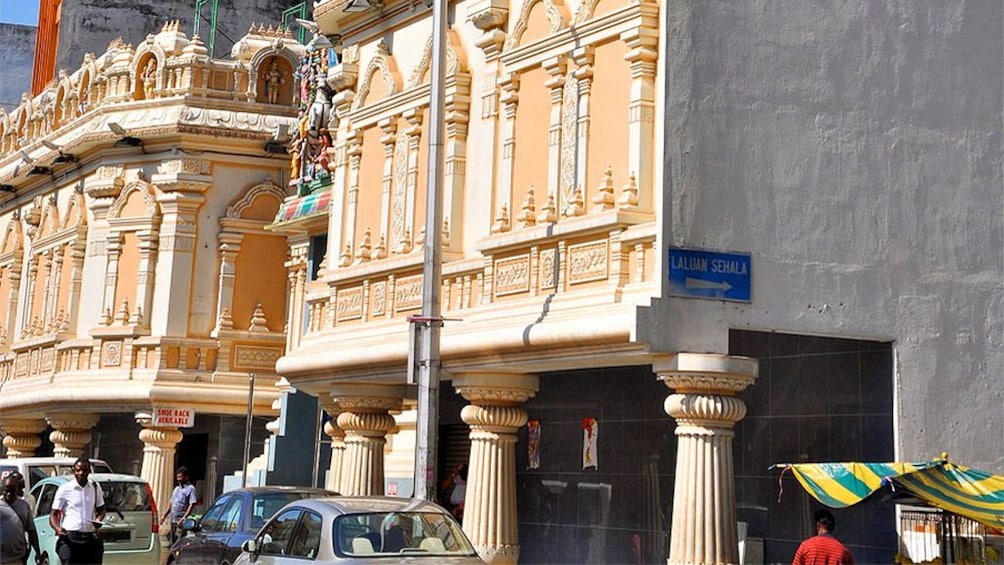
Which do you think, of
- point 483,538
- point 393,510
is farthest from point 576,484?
point 393,510

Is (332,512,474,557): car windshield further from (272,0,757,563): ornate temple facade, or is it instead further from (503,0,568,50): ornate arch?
(503,0,568,50): ornate arch

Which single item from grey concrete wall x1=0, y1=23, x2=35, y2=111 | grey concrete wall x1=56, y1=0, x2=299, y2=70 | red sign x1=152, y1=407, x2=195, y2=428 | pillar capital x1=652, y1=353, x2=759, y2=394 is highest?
grey concrete wall x1=0, y1=23, x2=35, y2=111

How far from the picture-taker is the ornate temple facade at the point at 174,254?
31609mm

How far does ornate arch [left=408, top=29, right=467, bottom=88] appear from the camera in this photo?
20734mm

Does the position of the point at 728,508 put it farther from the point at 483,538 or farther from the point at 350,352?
the point at 350,352

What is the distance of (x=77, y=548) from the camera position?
15.5m

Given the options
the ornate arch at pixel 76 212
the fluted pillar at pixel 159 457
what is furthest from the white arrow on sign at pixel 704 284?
the ornate arch at pixel 76 212

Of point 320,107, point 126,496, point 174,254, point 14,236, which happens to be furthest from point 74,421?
point 126,496

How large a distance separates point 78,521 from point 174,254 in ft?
55.7

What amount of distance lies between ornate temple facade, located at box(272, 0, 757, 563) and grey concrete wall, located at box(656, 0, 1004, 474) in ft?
1.68

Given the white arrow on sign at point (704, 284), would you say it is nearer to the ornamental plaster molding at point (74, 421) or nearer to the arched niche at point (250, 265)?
the arched niche at point (250, 265)

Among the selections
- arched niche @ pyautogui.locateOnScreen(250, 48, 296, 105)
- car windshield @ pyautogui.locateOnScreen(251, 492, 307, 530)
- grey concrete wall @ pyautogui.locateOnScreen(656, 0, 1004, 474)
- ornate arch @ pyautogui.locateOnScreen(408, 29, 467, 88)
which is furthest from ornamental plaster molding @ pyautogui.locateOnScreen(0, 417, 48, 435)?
grey concrete wall @ pyautogui.locateOnScreen(656, 0, 1004, 474)

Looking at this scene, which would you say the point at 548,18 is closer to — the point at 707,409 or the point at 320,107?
the point at 707,409

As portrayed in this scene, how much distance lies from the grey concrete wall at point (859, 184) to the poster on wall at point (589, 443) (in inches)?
206
